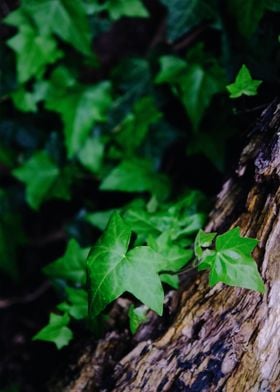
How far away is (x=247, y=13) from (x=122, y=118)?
63cm

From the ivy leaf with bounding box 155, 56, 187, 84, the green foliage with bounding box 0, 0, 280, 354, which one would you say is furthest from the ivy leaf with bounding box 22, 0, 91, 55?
the ivy leaf with bounding box 155, 56, 187, 84

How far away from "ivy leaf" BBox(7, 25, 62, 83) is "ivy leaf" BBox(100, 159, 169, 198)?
0.51 m

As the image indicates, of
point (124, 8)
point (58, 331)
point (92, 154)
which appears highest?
point (124, 8)

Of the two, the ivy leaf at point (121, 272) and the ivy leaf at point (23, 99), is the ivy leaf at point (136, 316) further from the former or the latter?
the ivy leaf at point (23, 99)

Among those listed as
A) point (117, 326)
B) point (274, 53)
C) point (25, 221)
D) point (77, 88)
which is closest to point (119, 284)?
point (117, 326)

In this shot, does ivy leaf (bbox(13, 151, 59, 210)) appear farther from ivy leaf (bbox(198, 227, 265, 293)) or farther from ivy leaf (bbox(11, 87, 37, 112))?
ivy leaf (bbox(198, 227, 265, 293))

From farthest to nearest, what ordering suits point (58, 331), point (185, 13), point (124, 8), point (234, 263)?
point (124, 8)
point (185, 13)
point (58, 331)
point (234, 263)

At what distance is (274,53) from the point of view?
1.34 metres

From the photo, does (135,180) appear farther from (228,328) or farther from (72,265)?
(228,328)

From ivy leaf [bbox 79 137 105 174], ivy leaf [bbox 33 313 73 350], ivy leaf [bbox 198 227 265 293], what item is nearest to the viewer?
ivy leaf [bbox 198 227 265 293]

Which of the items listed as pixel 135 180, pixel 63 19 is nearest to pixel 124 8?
pixel 63 19

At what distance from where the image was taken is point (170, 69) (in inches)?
59.7

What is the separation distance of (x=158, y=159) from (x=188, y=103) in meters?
0.30

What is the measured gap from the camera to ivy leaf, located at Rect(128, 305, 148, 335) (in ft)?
3.36
